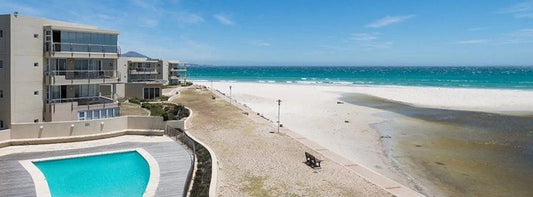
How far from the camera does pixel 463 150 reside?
27.6 metres

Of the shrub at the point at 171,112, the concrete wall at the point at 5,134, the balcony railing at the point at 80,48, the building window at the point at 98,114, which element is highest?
the balcony railing at the point at 80,48

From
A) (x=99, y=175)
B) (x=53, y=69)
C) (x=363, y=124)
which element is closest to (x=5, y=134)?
(x=53, y=69)

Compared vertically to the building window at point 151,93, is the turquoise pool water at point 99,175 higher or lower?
lower

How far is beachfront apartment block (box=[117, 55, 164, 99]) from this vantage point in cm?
4844

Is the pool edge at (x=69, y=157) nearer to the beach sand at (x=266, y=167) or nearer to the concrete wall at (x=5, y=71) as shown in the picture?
the beach sand at (x=266, y=167)

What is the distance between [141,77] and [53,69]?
36.9 metres

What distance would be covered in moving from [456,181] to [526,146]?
1287cm

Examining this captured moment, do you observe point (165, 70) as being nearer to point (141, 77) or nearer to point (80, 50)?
point (141, 77)

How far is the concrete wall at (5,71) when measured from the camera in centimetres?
2334

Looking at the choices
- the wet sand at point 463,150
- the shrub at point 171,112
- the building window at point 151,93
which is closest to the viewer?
the wet sand at point 463,150

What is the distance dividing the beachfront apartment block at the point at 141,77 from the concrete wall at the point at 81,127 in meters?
21.0

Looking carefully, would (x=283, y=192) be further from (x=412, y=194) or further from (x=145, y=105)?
(x=145, y=105)

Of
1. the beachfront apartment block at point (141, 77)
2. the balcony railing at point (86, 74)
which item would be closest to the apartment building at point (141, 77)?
the beachfront apartment block at point (141, 77)

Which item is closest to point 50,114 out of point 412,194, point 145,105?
point 145,105
